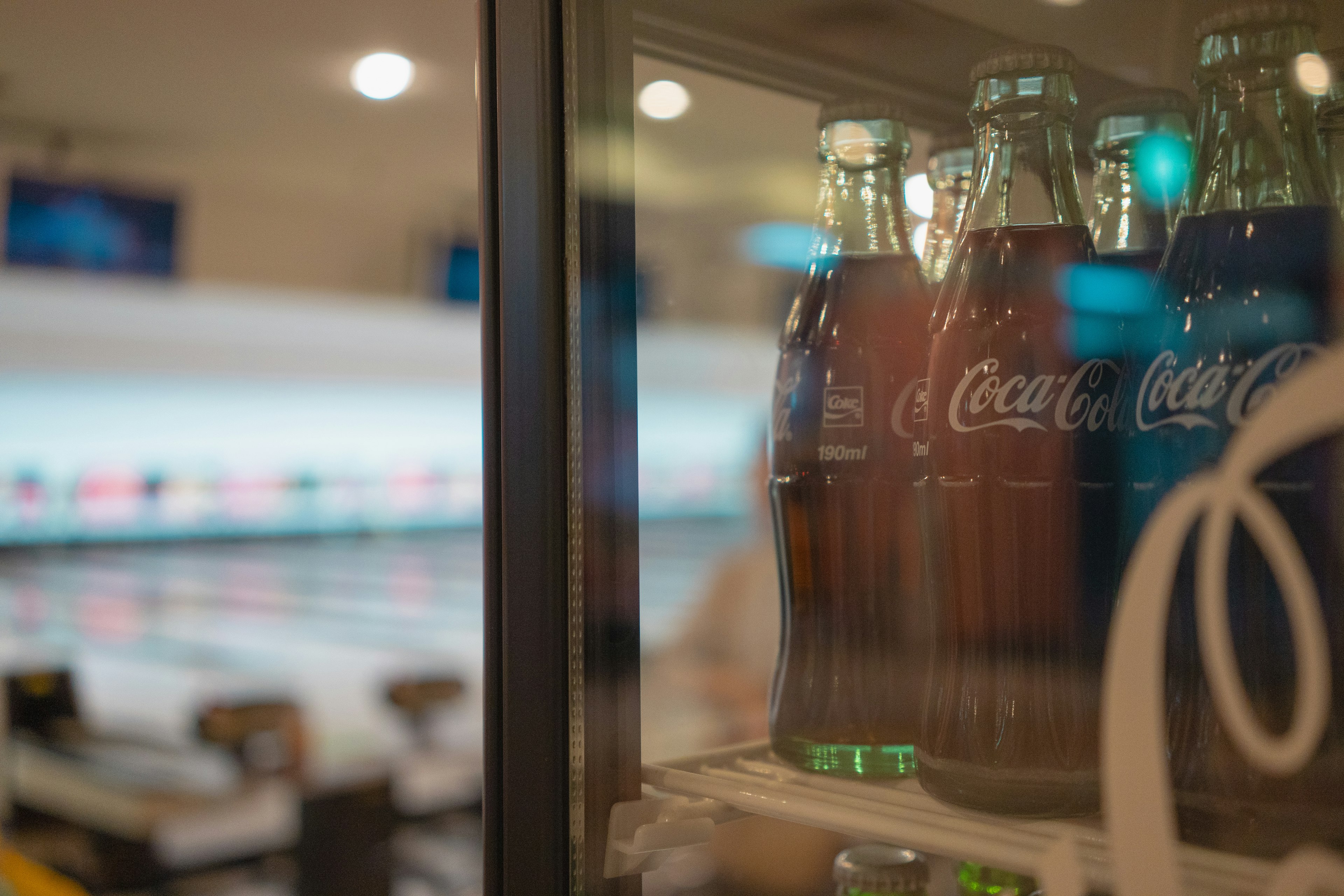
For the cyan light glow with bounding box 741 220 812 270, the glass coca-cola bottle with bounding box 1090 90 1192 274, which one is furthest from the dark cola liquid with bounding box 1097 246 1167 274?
the cyan light glow with bounding box 741 220 812 270

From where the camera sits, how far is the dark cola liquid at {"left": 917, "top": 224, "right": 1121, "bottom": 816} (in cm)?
49

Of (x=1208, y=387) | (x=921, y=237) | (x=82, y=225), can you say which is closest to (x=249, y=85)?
(x=82, y=225)

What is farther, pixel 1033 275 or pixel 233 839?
pixel 233 839

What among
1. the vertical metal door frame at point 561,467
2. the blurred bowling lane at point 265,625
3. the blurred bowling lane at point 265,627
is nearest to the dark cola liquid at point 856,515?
the vertical metal door frame at point 561,467

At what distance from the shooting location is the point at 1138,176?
1.82ft

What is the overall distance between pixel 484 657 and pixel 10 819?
140 inches

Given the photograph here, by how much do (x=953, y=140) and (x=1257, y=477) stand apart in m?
0.34

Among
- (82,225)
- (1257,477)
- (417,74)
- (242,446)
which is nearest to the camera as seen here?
(1257,477)

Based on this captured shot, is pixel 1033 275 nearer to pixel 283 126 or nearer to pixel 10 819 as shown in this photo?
pixel 283 126

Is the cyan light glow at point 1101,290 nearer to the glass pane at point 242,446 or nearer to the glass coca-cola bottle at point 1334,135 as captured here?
the glass coca-cola bottle at point 1334,135

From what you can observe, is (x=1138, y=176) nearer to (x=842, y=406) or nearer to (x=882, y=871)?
(x=842, y=406)

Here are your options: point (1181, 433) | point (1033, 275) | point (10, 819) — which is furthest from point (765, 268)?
point (10, 819)

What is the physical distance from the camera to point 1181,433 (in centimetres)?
43

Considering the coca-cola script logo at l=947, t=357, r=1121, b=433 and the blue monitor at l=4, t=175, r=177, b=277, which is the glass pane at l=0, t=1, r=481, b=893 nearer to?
the blue monitor at l=4, t=175, r=177, b=277
